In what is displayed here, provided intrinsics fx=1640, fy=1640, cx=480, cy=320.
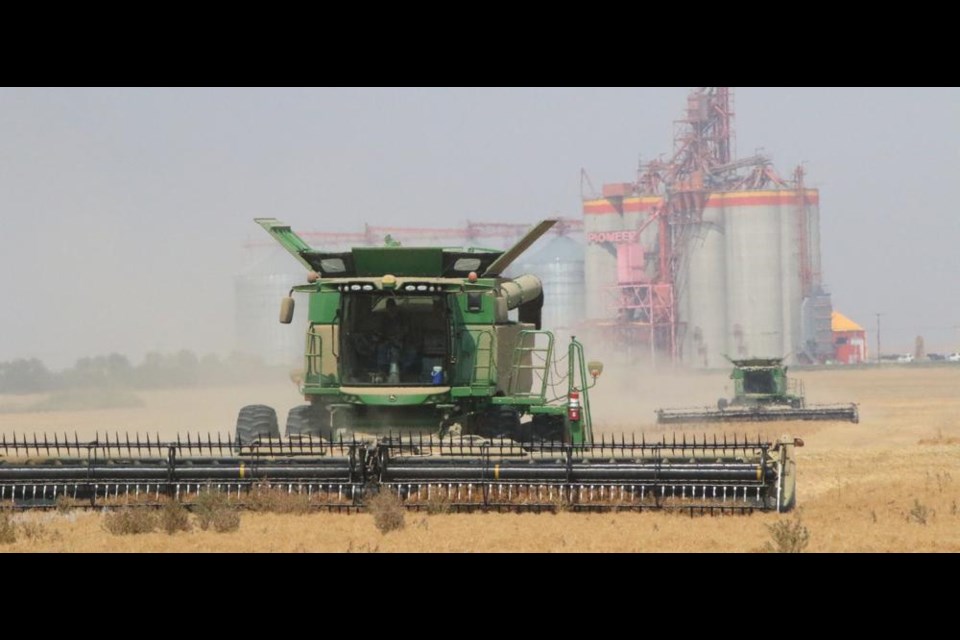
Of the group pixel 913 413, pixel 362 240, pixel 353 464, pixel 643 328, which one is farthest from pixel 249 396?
pixel 362 240

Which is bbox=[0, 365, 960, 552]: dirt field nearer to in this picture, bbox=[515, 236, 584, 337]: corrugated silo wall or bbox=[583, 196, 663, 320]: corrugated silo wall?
bbox=[583, 196, 663, 320]: corrugated silo wall

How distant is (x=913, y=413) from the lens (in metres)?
48.1

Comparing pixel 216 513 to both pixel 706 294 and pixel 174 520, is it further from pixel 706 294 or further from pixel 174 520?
pixel 706 294

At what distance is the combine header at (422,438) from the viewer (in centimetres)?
1617

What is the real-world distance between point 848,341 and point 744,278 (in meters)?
28.2

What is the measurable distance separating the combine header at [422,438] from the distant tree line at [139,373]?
40.8 metres

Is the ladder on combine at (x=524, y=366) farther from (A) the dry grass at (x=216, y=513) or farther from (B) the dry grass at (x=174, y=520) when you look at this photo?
(B) the dry grass at (x=174, y=520)

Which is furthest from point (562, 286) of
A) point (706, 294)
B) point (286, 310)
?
point (286, 310)

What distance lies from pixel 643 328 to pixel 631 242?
6.64 meters

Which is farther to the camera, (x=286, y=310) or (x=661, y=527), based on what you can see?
(x=286, y=310)

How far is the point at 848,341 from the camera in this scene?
141 metres

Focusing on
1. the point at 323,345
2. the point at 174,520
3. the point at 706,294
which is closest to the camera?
the point at 174,520

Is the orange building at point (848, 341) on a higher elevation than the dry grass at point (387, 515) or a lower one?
higher

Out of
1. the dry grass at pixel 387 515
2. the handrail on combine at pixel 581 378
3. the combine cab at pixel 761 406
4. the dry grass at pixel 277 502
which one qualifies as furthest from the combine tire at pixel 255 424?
the combine cab at pixel 761 406
